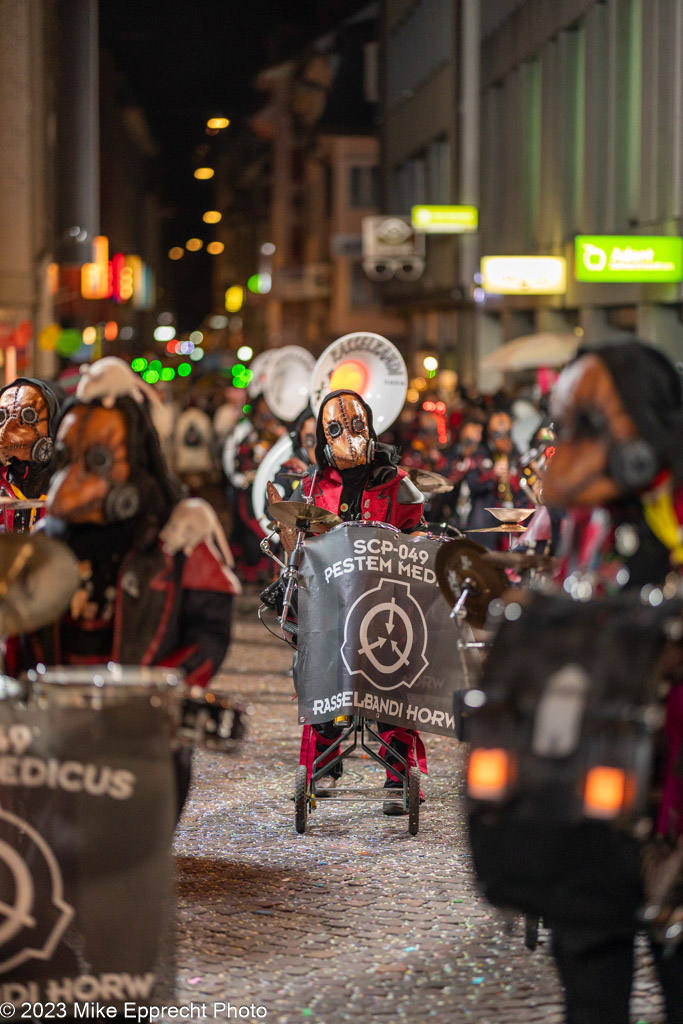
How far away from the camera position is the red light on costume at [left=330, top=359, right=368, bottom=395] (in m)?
10.8

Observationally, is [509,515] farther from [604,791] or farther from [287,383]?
[287,383]

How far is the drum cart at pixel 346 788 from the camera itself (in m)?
7.26

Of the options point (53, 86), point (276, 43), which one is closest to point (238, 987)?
point (53, 86)

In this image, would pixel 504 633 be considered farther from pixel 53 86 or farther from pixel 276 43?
pixel 276 43

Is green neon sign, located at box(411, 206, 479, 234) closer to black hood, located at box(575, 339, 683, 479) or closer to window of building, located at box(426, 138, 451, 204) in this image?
window of building, located at box(426, 138, 451, 204)

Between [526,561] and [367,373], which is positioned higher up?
[367,373]

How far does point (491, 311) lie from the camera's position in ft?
122

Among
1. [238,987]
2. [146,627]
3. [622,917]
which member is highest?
[146,627]

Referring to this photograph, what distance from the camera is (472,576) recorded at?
5555 millimetres

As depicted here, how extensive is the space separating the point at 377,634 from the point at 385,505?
2.63 ft

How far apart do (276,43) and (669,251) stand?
165ft

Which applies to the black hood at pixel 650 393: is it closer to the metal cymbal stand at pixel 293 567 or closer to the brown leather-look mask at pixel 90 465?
the brown leather-look mask at pixel 90 465

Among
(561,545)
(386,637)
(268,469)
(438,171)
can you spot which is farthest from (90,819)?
(438,171)

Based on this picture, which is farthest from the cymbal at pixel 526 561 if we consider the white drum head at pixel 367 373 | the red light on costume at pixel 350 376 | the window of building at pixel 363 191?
the window of building at pixel 363 191
